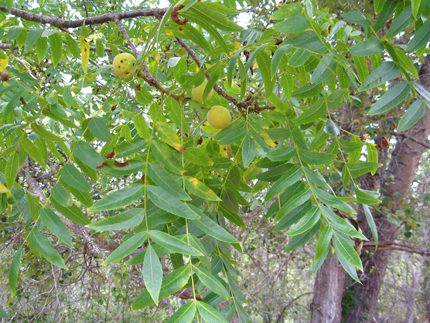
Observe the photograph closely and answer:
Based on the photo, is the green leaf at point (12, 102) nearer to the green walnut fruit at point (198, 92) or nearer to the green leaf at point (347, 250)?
the green walnut fruit at point (198, 92)

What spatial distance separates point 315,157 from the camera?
113cm

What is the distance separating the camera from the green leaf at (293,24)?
3.31 feet

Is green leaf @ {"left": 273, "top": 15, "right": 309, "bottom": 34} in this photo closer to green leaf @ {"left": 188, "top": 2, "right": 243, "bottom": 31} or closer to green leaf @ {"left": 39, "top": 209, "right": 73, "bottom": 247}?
green leaf @ {"left": 188, "top": 2, "right": 243, "bottom": 31}

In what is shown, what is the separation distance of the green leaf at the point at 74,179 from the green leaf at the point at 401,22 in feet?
3.74

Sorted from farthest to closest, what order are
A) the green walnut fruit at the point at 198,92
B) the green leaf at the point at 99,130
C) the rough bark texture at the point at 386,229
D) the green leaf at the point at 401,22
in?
the rough bark texture at the point at 386,229
the green walnut fruit at the point at 198,92
the green leaf at the point at 99,130
the green leaf at the point at 401,22

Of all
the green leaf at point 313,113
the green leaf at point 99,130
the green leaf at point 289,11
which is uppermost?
the green leaf at point 289,11

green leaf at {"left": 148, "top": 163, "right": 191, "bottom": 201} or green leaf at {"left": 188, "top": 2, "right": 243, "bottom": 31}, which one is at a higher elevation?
green leaf at {"left": 188, "top": 2, "right": 243, "bottom": 31}

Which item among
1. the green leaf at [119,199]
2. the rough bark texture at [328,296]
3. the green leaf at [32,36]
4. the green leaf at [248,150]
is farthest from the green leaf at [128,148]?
the rough bark texture at [328,296]

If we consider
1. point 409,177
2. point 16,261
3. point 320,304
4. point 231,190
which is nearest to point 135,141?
point 231,190

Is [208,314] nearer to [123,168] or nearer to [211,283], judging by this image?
[211,283]

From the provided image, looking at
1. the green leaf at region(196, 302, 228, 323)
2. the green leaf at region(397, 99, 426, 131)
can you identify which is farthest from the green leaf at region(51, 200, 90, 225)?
the green leaf at region(397, 99, 426, 131)

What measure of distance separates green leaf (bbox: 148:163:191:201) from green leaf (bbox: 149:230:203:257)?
0.14 meters

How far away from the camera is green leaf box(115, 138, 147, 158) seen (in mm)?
1086

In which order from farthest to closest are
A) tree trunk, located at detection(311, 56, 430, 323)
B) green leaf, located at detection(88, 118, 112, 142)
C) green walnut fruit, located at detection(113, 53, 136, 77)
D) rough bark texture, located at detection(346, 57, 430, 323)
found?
rough bark texture, located at detection(346, 57, 430, 323)
tree trunk, located at detection(311, 56, 430, 323)
green walnut fruit, located at detection(113, 53, 136, 77)
green leaf, located at detection(88, 118, 112, 142)
